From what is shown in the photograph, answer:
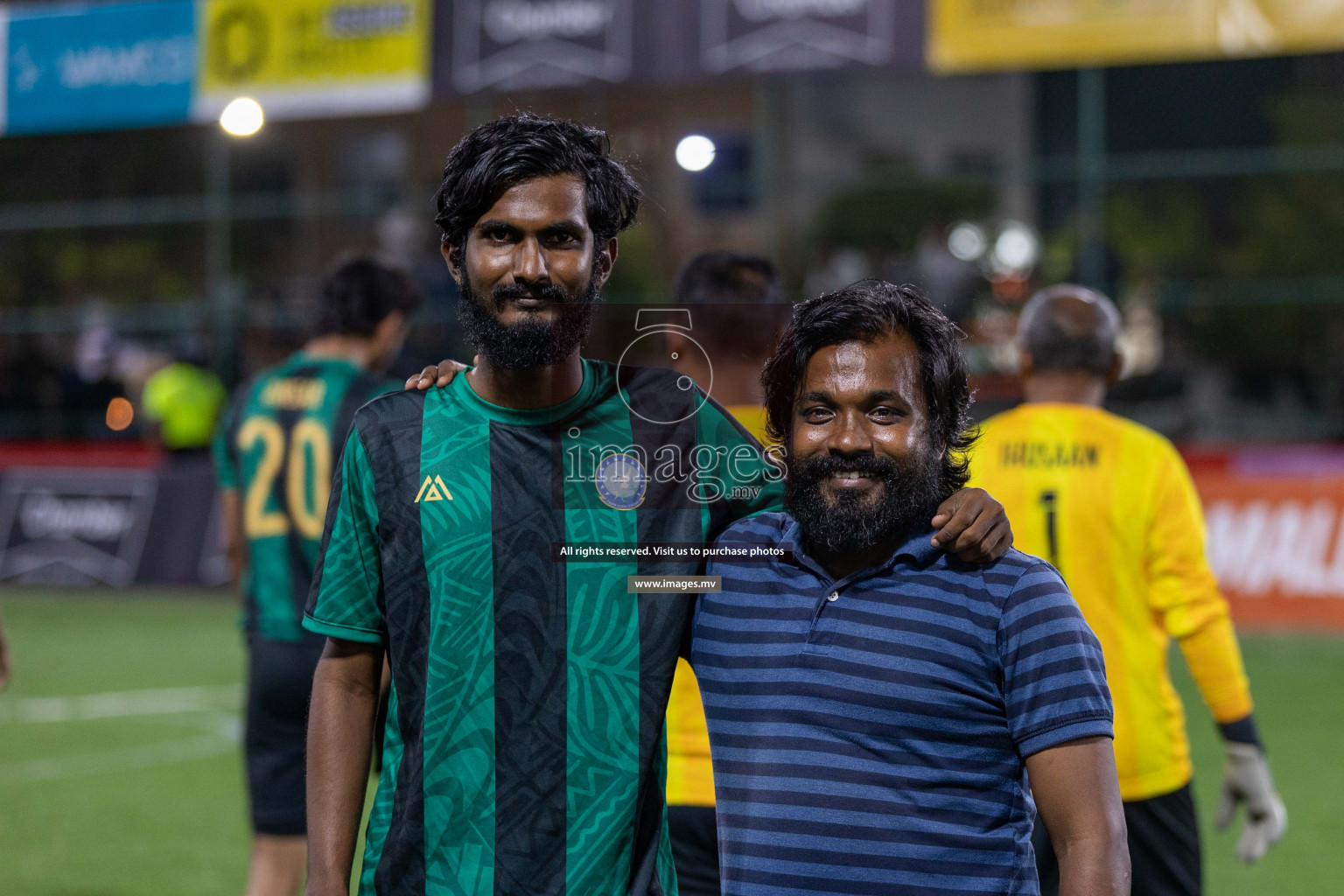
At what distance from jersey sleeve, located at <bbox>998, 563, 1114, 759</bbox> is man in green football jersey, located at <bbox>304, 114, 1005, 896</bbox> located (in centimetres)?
41

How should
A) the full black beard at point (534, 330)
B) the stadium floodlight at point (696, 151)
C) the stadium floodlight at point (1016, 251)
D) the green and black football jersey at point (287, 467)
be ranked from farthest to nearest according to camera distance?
the stadium floodlight at point (1016, 251), the green and black football jersey at point (287, 467), the stadium floodlight at point (696, 151), the full black beard at point (534, 330)

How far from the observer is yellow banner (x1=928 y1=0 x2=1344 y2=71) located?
40.3 ft

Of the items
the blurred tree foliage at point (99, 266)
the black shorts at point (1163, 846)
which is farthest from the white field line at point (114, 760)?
the blurred tree foliage at point (99, 266)

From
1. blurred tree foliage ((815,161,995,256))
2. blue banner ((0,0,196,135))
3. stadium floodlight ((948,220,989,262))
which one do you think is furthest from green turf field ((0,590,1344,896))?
blurred tree foliage ((815,161,995,256))

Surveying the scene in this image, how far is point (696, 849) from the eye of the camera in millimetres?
3178

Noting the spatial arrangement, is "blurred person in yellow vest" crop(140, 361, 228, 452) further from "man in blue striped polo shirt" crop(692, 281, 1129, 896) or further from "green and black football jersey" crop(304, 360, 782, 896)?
"man in blue striped polo shirt" crop(692, 281, 1129, 896)

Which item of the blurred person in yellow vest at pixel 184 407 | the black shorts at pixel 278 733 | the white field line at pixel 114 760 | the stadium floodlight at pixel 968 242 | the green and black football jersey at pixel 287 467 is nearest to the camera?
the black shorts at pixel 278 733

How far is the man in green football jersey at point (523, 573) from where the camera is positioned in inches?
83.9

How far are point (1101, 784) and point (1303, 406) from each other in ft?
47.9

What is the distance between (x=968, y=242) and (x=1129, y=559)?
14980mm

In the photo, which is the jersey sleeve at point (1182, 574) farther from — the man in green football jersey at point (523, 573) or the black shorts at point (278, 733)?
the black shorts at point (278, 733)

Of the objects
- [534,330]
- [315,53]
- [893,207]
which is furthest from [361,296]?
[893,207]

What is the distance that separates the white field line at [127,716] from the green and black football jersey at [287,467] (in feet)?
11.8

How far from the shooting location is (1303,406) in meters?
15.3
